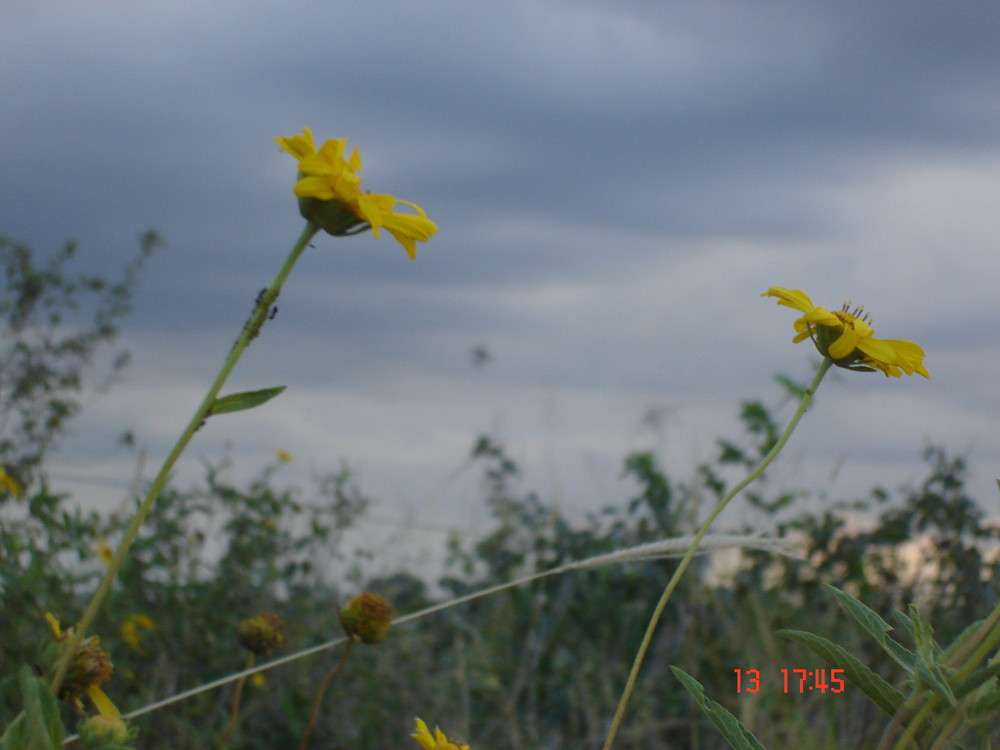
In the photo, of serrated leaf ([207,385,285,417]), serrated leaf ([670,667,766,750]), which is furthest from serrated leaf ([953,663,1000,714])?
serrated leaf ([207,385,285,417])

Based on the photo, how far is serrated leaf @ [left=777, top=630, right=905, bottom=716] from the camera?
89 cm

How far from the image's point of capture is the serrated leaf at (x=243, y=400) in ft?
2.69

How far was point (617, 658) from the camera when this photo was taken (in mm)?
3375

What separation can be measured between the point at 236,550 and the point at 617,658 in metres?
1.28

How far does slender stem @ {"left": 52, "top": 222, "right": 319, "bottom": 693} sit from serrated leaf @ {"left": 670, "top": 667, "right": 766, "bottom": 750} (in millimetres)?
431

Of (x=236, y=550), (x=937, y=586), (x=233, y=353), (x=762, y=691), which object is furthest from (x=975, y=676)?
(x=937, y=586)

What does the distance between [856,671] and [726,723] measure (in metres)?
0.12

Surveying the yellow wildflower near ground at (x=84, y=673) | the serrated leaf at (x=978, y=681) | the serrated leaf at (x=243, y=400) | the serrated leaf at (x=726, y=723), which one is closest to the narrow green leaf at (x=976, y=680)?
the serrated leaf at (x=978, y=681)

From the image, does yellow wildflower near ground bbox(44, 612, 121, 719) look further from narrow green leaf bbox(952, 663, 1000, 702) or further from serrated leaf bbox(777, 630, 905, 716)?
narrow green leaf bbox(952, 663, 1000, 702)

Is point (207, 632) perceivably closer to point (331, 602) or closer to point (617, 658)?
point (331, 602)
